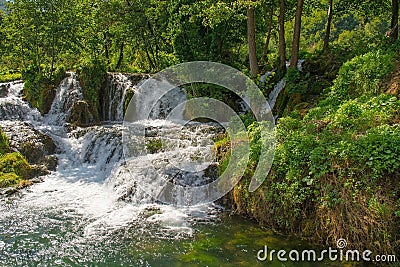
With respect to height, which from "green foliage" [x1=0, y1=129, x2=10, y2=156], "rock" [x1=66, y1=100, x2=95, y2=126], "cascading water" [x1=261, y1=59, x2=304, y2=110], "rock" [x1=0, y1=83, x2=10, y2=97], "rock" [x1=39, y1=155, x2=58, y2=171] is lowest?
"rock" [x1=39, y1=155, x2=58, y2=171]

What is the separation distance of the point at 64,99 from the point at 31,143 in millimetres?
4846

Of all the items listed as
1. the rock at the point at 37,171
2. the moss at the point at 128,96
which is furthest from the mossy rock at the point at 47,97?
the rock at the point at 37,171

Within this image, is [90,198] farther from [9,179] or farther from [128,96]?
[128,96]

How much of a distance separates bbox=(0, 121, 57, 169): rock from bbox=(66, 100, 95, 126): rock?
2.22 metres

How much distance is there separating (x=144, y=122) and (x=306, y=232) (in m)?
10.7

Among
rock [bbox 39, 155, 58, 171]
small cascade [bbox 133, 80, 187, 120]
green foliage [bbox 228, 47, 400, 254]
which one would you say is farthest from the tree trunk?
rock [bbox 39, 155, 58, 171]

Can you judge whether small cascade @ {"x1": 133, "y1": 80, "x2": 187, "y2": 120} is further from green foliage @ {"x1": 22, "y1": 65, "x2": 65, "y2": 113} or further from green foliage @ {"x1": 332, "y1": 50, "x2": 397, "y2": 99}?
green foliage @ {"x1": 332, "y1": 50, "x2": 397, "y2": 99}

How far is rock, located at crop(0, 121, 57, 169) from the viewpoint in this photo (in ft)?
40.5

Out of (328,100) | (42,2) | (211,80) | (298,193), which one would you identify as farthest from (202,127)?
(42,2)

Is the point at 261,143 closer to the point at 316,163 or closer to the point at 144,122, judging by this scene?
the point at 316,163

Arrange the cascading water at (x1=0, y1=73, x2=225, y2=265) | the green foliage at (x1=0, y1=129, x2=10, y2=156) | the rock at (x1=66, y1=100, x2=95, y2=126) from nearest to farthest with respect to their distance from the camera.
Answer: the cascading water at (x1=0, y1=73, x2=225, y2=265)
the green foliage at (x1=0, y1=129, x2=10, y2=156)
the rock at (x1=66, y1=100, x2=95, y2=126)

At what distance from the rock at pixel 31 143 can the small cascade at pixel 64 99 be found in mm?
2518

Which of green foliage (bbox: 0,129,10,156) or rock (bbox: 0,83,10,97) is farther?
rock (bbox: 0,83,10,97)

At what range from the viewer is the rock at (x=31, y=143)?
1234 centimetres
